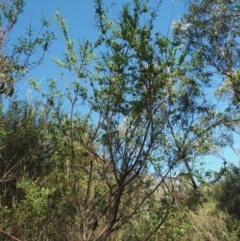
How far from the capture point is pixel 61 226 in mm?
6668

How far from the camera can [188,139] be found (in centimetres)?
584

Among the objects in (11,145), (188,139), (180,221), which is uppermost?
(11,145)

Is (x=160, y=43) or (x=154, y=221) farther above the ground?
(x=160, y=43)

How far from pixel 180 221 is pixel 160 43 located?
3189 mm

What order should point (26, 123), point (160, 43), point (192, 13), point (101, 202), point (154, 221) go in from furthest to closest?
point (192, 13) → point (26, 123) → point (101, 202) → point (154, 221) → point (160, 43)

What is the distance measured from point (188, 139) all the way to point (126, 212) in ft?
5.45

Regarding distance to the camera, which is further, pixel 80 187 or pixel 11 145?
pixel 11 145

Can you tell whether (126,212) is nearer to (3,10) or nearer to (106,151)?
(106,151)

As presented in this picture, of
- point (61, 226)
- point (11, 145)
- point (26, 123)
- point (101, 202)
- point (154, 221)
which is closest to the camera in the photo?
point (154, 221)

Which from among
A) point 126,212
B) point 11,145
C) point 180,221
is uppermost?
point 11,145

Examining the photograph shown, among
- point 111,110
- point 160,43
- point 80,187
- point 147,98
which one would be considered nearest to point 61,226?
point 80,187

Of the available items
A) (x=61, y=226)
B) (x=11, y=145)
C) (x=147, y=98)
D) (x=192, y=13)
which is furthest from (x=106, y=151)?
(x=192, y=13)

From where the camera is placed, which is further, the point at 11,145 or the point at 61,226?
the point at 11,145

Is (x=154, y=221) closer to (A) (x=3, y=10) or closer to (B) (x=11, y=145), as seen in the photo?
(A) (x=3, y=10)
